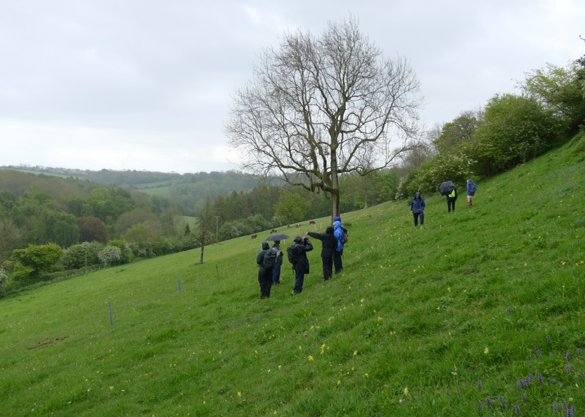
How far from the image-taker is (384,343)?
8.73 meters

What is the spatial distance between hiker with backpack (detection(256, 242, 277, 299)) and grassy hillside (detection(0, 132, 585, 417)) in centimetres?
65

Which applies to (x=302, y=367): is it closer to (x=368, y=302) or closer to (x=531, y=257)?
(x=368, y=302)

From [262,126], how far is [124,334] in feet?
67.7

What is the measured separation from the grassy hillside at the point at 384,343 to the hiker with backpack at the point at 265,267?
646 millimetres

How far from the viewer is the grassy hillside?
6.47 m

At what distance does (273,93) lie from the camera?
3422 centimetres

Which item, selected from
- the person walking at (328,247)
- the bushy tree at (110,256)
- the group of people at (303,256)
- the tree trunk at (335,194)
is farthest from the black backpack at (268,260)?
the bushy tree at (110,256)

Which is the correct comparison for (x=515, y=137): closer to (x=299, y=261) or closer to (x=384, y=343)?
(x=299, y=261)

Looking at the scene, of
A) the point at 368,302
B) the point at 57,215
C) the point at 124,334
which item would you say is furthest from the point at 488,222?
the point at 57,215

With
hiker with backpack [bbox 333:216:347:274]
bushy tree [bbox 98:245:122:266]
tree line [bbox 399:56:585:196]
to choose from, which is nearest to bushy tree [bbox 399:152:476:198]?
tree line [bbox 399:56:585:196]

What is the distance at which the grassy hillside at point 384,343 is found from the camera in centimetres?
647

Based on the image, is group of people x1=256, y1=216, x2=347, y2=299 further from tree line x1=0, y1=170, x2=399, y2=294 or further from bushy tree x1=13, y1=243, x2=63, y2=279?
bushy tree x1=13, y1=243, x2=63, y2=279

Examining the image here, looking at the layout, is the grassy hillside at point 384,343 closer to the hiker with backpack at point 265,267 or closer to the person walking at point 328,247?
the hiker with backpack at point 265,267

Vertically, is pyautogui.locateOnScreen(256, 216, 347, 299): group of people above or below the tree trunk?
below
